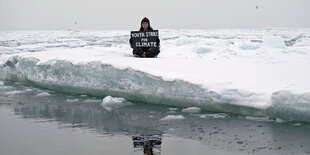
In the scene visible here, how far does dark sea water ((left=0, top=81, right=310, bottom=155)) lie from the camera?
12.3ft

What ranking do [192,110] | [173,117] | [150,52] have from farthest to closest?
[150,52] < [192,110] < [173,117]

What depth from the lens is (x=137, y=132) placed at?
4.47 m

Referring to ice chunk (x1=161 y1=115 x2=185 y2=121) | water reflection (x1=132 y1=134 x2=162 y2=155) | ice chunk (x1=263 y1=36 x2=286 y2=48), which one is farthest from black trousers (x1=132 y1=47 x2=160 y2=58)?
ice chunk (x1=263 y1=36 x2=286 y2=48)

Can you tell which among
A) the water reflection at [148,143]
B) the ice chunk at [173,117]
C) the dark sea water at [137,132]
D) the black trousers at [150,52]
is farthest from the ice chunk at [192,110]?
the black trousers at [150,52]

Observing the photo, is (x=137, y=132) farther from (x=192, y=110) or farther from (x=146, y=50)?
(x=146, y=50)

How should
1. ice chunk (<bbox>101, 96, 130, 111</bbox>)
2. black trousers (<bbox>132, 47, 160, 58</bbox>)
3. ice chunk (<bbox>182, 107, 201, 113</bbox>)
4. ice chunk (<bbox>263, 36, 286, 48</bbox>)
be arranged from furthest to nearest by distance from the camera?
ice chunk (<bbox>263, 36, 286, 48</bbox>) → black trousers (<bbox>132, 47, 160, 58</bbox>) → ice chunk (<bbox>101, 96, 130, 111</bbox>) → ice chunk (<bbox>182, 107, 201, 113</bbox>)

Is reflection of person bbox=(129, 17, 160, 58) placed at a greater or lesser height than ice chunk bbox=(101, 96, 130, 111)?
greater

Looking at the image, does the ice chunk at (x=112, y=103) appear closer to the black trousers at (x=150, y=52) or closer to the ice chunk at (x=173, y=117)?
the ice chunk at (x=173, y=117)

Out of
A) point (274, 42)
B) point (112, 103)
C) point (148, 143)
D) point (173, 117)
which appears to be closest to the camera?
point (148, 143)

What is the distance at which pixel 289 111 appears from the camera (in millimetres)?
4758

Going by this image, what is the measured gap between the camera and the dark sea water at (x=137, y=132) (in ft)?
12.3

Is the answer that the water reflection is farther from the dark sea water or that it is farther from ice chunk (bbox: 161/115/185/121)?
ice chunk (bbox: 161/115/185/121)

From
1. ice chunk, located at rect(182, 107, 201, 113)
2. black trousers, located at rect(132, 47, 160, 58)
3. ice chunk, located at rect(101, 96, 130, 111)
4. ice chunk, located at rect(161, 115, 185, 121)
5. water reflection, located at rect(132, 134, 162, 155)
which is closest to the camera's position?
water reflection, located at rect(132, 134, 162, 155)

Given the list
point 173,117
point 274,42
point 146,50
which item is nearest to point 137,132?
point 173,117
